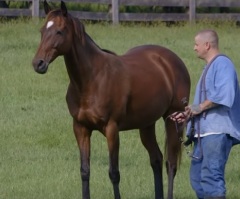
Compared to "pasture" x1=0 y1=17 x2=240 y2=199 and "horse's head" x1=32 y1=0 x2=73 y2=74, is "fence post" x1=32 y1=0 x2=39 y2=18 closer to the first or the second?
"pasture" x1=0 y1=17 x2=240 y2=199

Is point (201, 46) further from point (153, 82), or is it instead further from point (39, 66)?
point (153, 82)

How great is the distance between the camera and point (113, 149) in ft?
30.2

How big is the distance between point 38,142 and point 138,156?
1.61 meters

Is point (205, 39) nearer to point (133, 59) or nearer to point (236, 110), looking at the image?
point (236, 110)

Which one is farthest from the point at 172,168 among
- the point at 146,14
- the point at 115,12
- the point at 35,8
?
the point at 146,14

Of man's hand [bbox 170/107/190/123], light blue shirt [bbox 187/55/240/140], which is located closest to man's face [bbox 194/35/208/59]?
light blue shirt [bbox 187/55/240/140]

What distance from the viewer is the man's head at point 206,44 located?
7.95 m

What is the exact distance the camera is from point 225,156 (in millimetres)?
8070

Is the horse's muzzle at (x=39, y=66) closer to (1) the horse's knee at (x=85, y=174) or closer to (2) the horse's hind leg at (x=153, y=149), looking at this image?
(1) the horse's knee at (x=85, y=174)

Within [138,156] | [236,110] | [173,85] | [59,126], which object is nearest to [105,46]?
[59,126]

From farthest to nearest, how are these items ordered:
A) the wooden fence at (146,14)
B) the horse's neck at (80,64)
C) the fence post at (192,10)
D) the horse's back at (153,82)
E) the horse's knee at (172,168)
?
the fence post at (192,10) → the wooden fence at (146,14) → the horse's knee at (172,168) → the horse's back at (153,82) → the horse's neck at (80,64)

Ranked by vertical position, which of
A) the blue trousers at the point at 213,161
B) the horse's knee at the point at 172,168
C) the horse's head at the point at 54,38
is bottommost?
the horse's knee at the point at 172,168

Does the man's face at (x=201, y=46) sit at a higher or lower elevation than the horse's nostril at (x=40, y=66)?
higher

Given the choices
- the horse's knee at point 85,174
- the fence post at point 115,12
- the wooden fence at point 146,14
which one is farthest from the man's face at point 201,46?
the fence post at point 115,12
